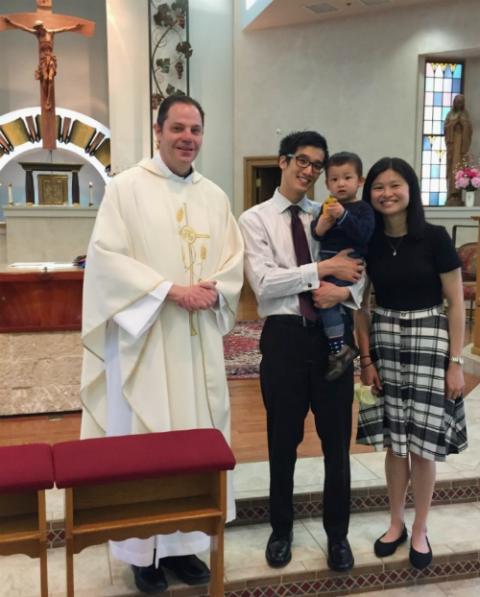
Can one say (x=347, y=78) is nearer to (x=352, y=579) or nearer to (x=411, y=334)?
(x=411, y=334)

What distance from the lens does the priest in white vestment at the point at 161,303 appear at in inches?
82.7

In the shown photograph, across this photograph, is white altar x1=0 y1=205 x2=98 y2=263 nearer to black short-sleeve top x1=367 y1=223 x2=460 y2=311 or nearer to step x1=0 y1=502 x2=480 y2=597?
step x1=0 y1=502 x2=480 y2=597

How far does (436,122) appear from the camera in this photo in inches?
384

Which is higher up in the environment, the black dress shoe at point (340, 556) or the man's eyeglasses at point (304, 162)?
the man's eyeglasses at point (304, 162)

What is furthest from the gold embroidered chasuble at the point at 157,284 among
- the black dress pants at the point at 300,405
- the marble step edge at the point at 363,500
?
the marble step edge at the point at 363,500

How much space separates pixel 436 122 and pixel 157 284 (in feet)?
28.8

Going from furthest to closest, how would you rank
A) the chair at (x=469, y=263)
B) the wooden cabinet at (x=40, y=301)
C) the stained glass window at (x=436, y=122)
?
the stained glass window at (x=436, y=122) → the chair at (x=469, y=263) → the wooden cabinet at (x=40, y=301)

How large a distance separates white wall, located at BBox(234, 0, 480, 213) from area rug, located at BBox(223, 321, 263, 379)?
357cm

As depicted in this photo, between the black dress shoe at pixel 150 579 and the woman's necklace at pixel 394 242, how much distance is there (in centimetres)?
144

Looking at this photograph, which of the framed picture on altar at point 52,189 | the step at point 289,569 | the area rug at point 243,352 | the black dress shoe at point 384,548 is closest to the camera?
the step at point 289,569

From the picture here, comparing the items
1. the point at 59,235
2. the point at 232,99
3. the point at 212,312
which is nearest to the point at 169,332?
the point at 212,312

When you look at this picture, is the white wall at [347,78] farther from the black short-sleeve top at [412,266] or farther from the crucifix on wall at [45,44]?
the black short-sleeve top at [412,266]

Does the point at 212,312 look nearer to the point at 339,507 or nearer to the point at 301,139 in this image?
the point at 301,139

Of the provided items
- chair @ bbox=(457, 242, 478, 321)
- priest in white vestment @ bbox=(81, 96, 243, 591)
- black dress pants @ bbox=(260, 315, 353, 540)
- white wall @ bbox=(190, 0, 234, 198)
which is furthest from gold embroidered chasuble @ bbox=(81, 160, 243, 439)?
white wall @ bbox=(190, 0, 234, 198)
